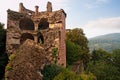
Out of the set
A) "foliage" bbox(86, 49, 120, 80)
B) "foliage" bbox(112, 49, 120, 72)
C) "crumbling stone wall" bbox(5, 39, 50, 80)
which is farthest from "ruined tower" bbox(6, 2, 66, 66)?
"foliage" bbox(112, 49, 120, 72)

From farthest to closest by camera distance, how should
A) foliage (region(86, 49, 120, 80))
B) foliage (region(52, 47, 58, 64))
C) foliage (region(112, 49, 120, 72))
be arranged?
foliage (region(112, 49, 120, 72)) < foliage (region(86, 49, 120, 80)) < foliage (region(52, 47, 58, 64))

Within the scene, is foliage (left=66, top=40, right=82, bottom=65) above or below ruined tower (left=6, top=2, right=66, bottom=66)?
below

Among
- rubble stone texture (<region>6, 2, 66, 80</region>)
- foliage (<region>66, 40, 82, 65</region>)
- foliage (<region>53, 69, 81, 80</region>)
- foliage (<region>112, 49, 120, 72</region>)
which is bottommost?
foliage (<region>112, 49, 120, 72</region>)

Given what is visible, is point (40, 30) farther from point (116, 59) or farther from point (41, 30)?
point (116, 59)

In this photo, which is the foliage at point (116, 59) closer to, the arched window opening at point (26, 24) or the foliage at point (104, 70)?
the foliage at point (104, 70)

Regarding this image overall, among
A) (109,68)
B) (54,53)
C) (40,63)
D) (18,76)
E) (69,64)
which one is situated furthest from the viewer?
(109,68)

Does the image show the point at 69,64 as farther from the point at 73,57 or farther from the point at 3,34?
the point at 3,34

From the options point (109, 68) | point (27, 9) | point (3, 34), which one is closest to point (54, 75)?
point (3, 34)

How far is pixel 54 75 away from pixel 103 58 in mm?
39149

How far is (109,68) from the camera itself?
61.0m

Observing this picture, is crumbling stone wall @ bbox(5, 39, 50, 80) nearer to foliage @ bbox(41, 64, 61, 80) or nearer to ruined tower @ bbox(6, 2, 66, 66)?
foliage @ bbox(41, 64, 61, 80)

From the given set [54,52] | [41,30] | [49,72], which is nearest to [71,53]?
[41,30]

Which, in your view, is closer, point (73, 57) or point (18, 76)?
point (18, 76)

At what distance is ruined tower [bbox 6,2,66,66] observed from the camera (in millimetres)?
41125
